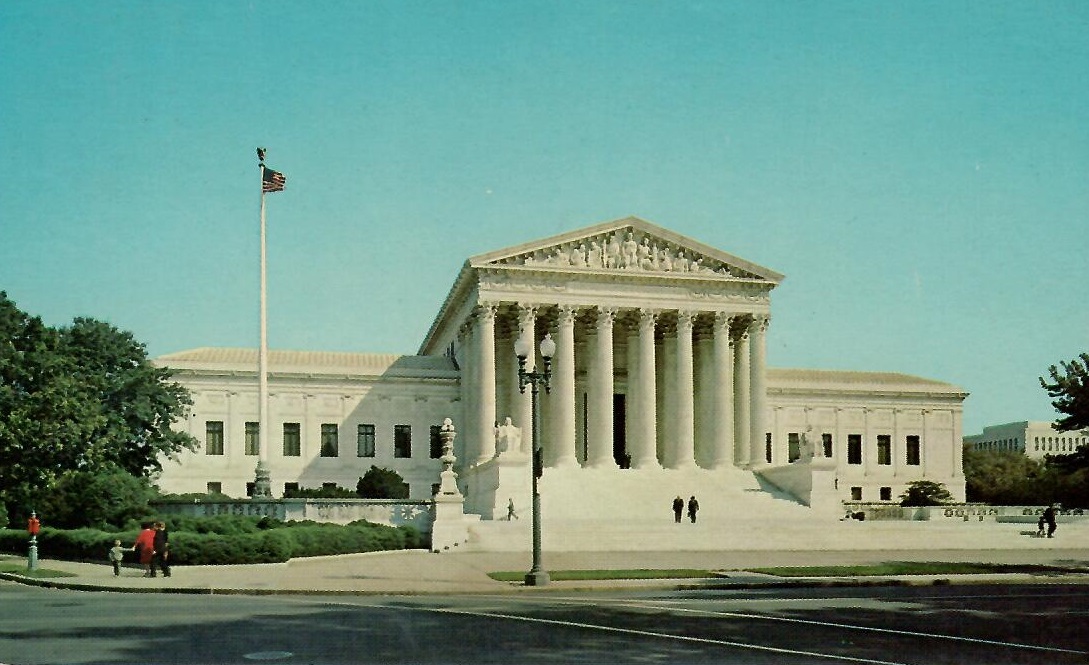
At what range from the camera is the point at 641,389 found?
7719 centimetres

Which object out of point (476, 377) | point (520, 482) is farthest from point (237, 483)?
point (520, 482)

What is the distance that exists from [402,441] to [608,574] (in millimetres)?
54623

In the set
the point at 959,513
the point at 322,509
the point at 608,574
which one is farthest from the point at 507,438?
the point at 608,574

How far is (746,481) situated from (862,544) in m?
18.4

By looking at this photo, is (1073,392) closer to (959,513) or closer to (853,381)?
(959,513)

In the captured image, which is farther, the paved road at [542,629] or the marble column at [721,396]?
the marble column at [721,396]

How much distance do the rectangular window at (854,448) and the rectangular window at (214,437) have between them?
5098cm

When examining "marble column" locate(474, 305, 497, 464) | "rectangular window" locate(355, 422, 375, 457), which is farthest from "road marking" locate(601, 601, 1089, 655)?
"rectangular window" locate(355, 422, 375, 457)

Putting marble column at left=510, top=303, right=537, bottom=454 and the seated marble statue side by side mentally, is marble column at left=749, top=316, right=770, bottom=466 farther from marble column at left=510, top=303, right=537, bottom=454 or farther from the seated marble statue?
the seated marble statue

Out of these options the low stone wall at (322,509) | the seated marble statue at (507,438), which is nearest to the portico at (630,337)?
the seated marble statue at (507,438)

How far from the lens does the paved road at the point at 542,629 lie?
1675 cm

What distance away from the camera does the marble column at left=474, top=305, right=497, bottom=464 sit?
Result: 74875 millimetres

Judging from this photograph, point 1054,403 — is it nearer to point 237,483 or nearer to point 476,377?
point 476,377

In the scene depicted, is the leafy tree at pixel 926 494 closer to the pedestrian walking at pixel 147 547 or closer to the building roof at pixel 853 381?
the building roof at pixel 853 381
